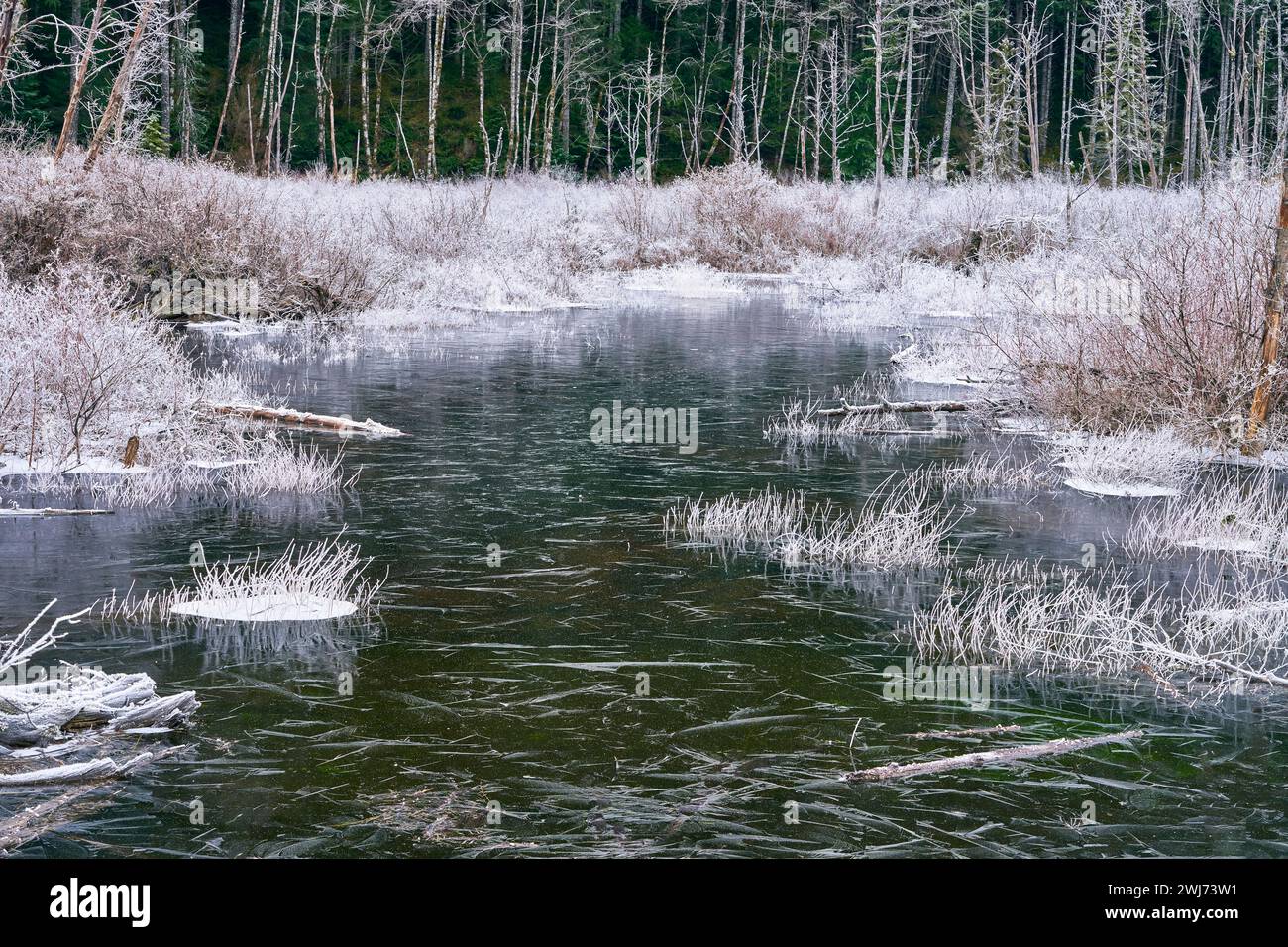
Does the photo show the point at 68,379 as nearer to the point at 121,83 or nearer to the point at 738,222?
the point at 121,83

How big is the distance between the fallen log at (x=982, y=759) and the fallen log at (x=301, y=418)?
31.5ft

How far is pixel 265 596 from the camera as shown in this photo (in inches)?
372

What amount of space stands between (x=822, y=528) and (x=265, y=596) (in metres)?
4.75

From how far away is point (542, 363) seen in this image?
72.9 feet

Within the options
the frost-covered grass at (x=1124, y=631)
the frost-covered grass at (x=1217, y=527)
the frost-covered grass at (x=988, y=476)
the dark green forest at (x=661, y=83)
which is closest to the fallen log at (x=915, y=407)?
the frost-covered grass at (x=988, y=476)

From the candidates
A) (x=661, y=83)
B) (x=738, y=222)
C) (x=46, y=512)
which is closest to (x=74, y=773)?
(x=46, y=512)

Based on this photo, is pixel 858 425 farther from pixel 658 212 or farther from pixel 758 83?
pixel 758 83

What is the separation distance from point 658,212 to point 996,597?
31647 millimetres

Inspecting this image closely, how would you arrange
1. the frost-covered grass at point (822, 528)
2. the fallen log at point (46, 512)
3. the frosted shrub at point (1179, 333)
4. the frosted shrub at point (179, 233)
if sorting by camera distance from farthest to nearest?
the frosted shrub at point (179, 233), the frosted shrub at point (1179, 333), the fallen log at point (46, 512), the frost-covered grass at point (822, 528)

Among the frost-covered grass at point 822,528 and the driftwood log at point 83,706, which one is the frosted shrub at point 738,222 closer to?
the frost-covered grass at point 822,528

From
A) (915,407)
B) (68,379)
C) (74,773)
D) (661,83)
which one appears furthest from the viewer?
(661,83)

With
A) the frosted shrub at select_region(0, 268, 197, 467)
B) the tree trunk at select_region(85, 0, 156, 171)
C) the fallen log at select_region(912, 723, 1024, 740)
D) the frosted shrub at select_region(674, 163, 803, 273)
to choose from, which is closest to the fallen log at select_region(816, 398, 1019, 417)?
the frosted shrub at select_region(0, 268, 197, 467)

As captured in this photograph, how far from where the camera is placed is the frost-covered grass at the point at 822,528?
437 inches
